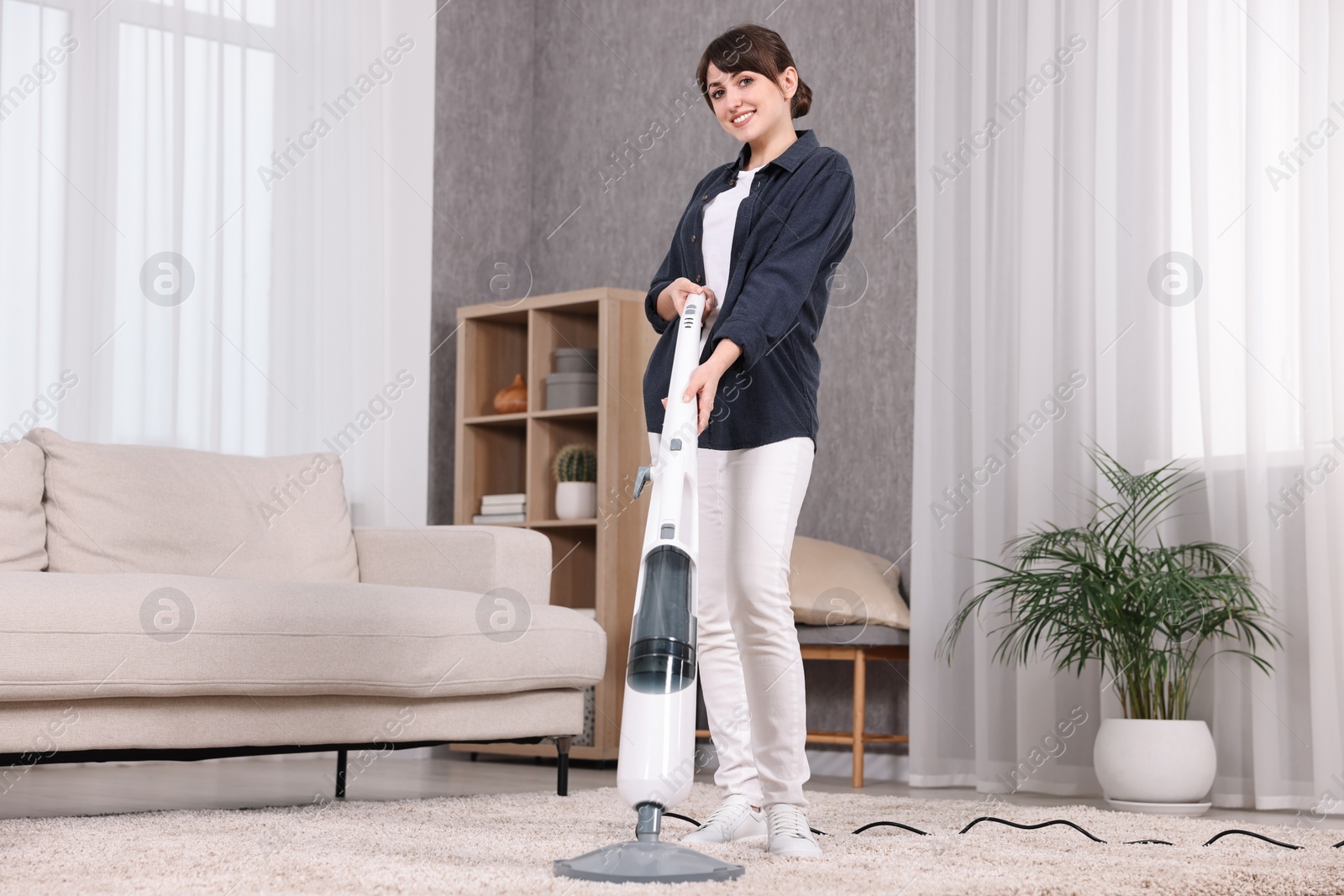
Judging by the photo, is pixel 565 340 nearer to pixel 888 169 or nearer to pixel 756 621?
pixel 888 169

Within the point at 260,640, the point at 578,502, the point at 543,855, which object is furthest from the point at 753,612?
the point at 578,502

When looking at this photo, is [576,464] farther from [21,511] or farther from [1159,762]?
[1159,762]

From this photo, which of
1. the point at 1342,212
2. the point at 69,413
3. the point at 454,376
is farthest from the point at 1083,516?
the point at 69,413

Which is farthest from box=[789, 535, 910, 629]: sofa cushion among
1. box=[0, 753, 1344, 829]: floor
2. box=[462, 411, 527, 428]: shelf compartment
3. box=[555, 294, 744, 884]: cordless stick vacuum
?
box=[555, 294, 744, 884]: cordless stick vacuum

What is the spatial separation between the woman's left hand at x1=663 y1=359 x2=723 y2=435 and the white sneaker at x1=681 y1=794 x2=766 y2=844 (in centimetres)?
55

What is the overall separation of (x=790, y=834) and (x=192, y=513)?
172cm

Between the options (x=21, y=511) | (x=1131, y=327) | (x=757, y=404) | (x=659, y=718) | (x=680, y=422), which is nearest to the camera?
(x=659, y=718)

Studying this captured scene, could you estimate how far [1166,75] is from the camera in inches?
128

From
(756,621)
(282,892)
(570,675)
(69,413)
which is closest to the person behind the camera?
(282,892)

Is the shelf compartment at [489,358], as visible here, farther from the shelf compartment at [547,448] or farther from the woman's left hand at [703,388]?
the woman's left hand at [703,388]

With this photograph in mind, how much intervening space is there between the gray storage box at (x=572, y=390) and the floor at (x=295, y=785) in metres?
1.01

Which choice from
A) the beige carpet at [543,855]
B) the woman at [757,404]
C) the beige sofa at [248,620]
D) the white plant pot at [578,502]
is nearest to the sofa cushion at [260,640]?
the beige sofa at [248,620]

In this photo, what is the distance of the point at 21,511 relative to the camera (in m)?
2.83

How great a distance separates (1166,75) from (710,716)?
80.0 inches
